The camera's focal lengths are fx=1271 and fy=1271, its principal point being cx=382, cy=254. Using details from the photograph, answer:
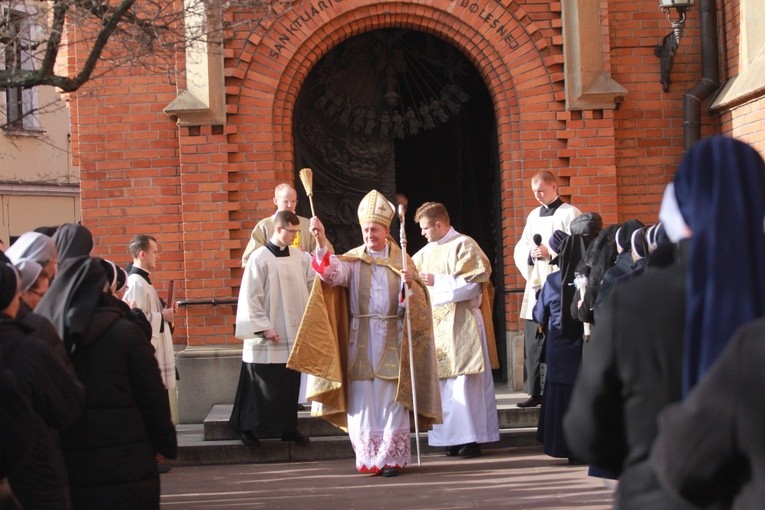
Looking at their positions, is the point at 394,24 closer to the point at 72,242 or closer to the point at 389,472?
the point at 389,472

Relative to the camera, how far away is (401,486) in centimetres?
906

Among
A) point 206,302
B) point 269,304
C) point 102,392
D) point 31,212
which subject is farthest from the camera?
point 31,212

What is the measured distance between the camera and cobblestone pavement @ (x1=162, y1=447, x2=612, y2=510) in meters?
8.34

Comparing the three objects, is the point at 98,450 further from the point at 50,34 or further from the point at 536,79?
the point at 536,79

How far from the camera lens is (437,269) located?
35.1 ft

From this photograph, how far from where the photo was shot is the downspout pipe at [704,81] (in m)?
12.3

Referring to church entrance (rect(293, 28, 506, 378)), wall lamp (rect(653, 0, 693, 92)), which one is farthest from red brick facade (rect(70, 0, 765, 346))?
church entrance (rect(293, 28, 506, 378))

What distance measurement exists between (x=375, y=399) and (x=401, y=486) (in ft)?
2.94

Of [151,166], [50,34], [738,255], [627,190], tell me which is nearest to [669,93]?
[627,190]

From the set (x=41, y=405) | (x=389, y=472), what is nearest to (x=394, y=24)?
(x=389, y=472)

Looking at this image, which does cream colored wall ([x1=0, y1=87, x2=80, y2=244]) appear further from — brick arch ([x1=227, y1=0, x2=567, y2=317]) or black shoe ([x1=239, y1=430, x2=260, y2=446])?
black shoe ([x1=239, y1=430, x2=260, y2=446])

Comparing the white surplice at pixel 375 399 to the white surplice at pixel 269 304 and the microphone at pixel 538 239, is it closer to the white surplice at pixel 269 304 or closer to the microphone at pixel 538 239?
the white surplice at pixel 269 304

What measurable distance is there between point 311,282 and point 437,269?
1.09 m

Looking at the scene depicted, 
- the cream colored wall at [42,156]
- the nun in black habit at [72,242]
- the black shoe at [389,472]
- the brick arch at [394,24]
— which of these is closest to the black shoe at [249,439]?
the black shoe at [389,472]
